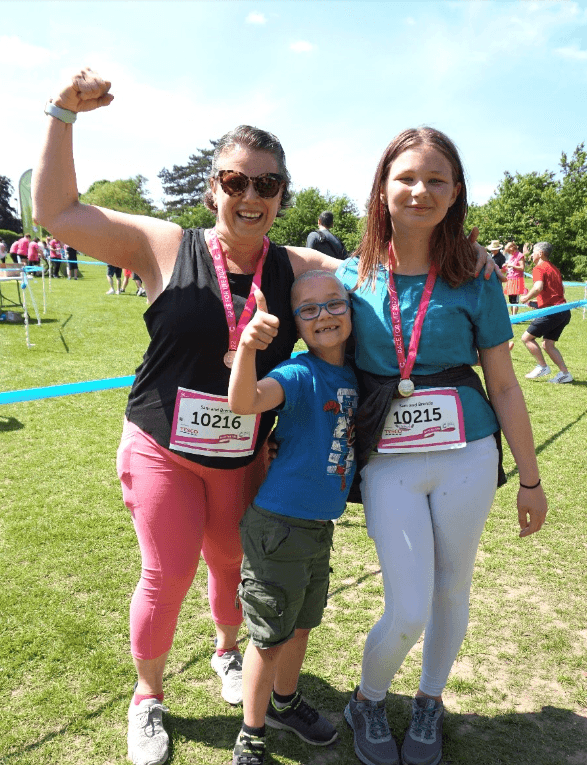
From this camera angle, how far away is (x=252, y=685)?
1.95 metres

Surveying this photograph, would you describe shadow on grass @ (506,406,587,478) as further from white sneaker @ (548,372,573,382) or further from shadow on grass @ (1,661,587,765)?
shadow on grass @ (1,661,587,765)

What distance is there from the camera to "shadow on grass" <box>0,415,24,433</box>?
19.3 feet

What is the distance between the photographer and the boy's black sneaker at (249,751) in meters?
1.99

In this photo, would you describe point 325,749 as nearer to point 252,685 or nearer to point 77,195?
point 252,685

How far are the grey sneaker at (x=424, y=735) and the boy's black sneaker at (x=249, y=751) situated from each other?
49 centimetres

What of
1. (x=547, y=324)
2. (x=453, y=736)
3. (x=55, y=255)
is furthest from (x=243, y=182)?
(x=55, y=255)

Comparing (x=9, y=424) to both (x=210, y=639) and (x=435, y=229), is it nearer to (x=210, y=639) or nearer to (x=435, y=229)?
(x=210, y=639)

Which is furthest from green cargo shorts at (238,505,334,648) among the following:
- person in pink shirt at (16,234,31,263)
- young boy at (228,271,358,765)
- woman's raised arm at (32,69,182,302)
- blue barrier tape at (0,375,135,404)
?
person in pink shirt at (16,234,31,263)

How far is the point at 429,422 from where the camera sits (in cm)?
186

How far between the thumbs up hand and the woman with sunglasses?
0.73 feet

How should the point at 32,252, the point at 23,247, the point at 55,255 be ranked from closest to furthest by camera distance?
the point at 32,252 < the point at 23,247 < the point at 55,255

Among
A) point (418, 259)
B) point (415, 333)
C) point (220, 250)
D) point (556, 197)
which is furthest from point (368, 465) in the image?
point (556, 197)

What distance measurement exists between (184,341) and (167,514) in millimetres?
563

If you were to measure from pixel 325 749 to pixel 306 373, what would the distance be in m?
1.36
